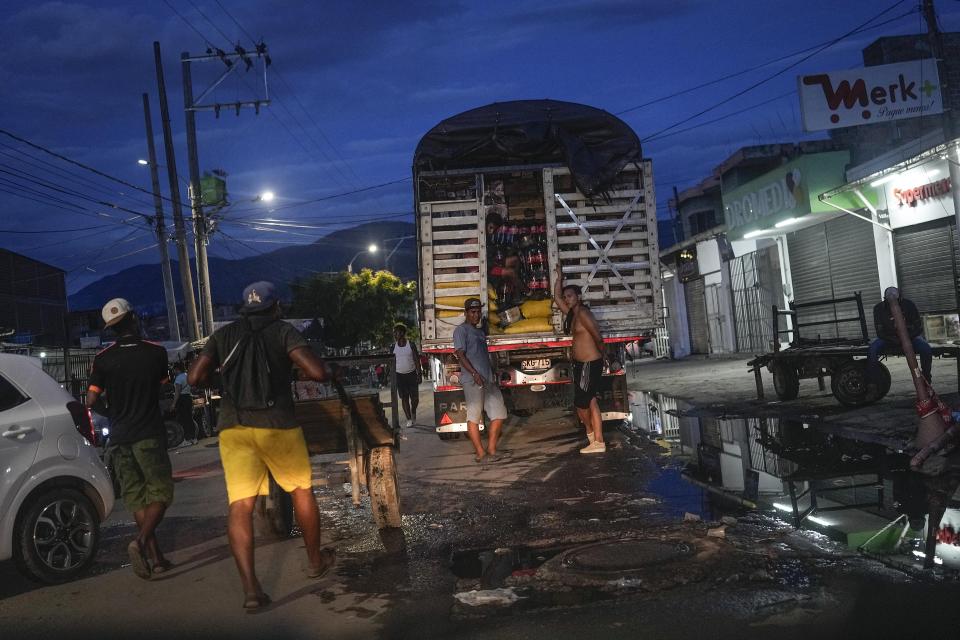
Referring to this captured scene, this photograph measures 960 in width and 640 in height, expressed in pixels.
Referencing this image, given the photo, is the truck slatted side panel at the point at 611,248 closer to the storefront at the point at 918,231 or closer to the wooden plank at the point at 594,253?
the wooden plank at the point at 594,253

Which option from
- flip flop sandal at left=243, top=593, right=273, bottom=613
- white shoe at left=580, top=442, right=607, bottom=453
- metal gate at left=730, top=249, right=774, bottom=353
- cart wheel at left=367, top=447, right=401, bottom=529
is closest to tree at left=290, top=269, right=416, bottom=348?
metal gate at left=730, top=249, right=774, bottom=353

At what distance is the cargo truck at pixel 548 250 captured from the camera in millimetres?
11164

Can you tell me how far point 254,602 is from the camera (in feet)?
15.3

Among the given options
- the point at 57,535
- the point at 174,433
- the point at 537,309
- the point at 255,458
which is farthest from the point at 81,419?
the point at 174,433

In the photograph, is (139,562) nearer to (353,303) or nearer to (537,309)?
(537,309)

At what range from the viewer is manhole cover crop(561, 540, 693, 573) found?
4.87m

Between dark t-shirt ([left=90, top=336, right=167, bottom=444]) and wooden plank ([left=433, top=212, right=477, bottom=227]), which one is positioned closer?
dark t-shirt ([left=90, top=336, right=167, bottom=444])

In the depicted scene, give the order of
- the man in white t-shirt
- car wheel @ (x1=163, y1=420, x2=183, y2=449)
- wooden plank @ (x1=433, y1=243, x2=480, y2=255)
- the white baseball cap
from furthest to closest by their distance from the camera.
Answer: car wheel @ (x1=163, y1=420, x2=183, y2=449)
the man in white t-shirt
wooden plank @ (x1=433, y1=243, x2=480, y2=255)
the white baseball cap

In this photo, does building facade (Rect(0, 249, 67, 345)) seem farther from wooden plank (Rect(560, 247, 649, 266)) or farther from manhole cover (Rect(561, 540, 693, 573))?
manhole cover (Rect(561, 540, 693, 573))

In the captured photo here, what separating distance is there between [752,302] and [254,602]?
2318 centimetres

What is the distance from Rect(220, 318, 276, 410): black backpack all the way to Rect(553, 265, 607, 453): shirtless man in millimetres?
5459

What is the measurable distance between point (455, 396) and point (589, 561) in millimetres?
6197

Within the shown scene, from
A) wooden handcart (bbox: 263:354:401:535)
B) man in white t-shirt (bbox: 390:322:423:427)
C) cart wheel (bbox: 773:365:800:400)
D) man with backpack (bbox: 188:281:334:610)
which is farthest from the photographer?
man in white t-shirt (bbox: 390:322:423:427)

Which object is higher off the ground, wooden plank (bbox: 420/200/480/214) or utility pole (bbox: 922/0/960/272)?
utility pole (bbox: 922/0/960/272)
